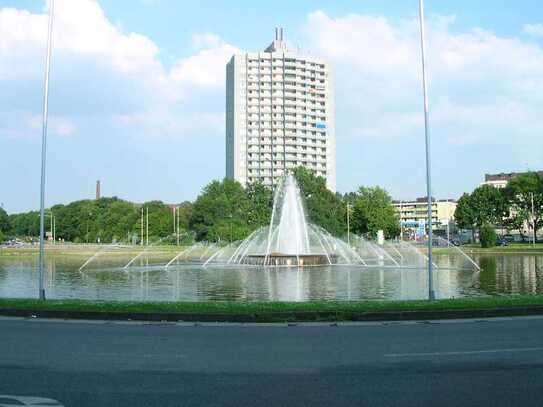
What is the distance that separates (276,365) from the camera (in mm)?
9477

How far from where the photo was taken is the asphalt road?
746 cm

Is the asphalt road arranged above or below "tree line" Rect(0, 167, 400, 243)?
below

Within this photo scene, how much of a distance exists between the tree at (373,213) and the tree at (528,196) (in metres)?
21.2

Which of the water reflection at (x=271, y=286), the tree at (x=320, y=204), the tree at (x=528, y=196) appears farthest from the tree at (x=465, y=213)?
the water reflection at (x=271, y=286)

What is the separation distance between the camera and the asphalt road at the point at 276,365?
7.46 meters

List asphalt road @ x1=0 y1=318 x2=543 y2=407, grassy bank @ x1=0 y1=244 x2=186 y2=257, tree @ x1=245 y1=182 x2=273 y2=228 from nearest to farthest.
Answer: asphalt road @ x1=0 y1=318 x2=543 y2=407
grassy bank @ x1=0 y1=244 x2=186 y2=257
tree @ x1=245 y1=182 x2=273 y2=228

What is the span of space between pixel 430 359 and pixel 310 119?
6215 inches

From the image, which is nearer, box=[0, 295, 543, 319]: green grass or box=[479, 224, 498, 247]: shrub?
box=[0, 295, 543, 319]: green grass

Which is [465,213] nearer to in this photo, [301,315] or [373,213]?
[373,213]

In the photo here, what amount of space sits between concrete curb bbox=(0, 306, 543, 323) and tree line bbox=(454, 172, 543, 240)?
290 ft

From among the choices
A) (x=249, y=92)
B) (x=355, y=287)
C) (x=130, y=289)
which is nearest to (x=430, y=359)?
(x=355, y=287)

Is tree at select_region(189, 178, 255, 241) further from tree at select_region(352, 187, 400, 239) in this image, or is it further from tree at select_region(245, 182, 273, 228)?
tree at select_region(352, 187, 400, 239)

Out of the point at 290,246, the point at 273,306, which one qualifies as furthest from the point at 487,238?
the point at 273,306

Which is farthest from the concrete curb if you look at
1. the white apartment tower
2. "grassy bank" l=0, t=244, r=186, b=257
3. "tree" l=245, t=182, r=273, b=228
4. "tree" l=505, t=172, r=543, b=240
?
the white apartment tower
